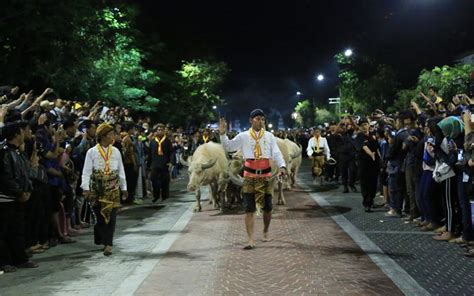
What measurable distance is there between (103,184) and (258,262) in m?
2.84

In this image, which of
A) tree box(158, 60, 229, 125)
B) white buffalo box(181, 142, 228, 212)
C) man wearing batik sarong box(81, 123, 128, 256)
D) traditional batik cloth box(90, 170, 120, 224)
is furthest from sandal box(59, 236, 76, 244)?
tree box(158, 60, 229, 125)

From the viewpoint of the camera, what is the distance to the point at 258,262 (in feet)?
26.5

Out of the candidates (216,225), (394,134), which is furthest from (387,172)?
(216,225)

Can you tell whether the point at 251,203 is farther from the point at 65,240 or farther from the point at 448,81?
the point at 448,81

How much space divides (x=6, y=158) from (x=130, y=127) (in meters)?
8.14

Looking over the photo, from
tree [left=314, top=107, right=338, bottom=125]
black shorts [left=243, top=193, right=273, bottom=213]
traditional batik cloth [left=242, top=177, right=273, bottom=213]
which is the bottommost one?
black shorts [left=243, top=193, right=273, bottom=213]

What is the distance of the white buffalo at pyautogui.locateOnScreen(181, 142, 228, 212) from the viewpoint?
13.4 meters

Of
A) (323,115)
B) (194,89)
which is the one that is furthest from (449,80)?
(323,115)

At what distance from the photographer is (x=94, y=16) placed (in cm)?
1853

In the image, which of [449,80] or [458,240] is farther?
[449,80]

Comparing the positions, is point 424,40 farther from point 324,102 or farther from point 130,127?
point 324,102

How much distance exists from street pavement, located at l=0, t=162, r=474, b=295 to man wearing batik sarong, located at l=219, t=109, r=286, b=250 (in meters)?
0.70

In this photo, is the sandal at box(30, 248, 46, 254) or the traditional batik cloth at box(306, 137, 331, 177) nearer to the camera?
the sandal at box(30, 248, 46, 254)

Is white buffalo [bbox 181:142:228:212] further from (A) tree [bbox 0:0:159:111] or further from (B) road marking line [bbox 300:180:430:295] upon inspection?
(A) tree [bbox 0:0:159:111]
